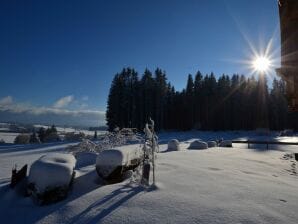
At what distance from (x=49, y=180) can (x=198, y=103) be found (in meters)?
58.8

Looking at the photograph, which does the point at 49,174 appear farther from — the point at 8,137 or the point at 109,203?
the point at 8,137

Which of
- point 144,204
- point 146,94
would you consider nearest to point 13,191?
point 144,204

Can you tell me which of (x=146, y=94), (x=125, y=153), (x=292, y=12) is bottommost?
(x=125, y=153)

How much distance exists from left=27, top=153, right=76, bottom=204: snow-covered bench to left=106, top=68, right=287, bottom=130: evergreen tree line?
51.3 meters

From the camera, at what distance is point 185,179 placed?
21.8ft

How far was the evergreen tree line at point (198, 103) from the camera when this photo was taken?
5894cm

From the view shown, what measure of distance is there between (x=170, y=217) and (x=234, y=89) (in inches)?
2442

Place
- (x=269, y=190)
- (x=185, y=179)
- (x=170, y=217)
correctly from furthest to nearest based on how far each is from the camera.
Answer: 1. (x=185, y=179)
2. (x=269, y=190)
3. (x=170, y=217)

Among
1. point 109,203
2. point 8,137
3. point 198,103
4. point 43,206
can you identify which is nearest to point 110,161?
point 109,203

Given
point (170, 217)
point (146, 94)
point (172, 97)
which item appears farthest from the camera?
point (172, 97)

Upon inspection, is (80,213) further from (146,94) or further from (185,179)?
(146,94)

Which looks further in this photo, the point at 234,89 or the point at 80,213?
the point at 234,89

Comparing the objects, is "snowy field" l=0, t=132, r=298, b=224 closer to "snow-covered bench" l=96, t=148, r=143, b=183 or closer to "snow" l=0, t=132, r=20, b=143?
"snow-covered bench" l=96, t=148, r=143, b=183

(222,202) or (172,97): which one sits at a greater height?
(172,97)
